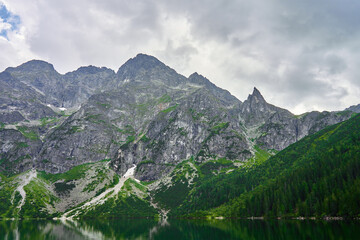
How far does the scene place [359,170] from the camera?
127 meters

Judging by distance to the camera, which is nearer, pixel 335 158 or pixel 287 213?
pixel 287 213

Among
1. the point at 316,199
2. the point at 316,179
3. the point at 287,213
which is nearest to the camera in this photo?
the point at 316,199

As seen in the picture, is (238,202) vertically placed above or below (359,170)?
below

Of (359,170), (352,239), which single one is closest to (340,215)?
(359,170)

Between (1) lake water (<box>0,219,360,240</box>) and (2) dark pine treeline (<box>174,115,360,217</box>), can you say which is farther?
(2) dark pine treeline (<box>174,115,360,217</box>)

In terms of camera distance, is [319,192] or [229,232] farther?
[319,192]

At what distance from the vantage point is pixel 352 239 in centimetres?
4584

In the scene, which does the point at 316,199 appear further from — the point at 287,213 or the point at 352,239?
the point at 352,239

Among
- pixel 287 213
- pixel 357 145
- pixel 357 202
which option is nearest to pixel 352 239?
pixel 357 202

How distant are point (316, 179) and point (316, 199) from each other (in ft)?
93.4

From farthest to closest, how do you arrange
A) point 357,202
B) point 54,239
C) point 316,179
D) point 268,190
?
point 268,190 → point 316,179 → point 357,202 → point 54,239

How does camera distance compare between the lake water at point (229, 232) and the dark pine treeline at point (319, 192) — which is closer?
the lake water at point (229, 232)

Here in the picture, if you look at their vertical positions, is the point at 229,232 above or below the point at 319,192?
below

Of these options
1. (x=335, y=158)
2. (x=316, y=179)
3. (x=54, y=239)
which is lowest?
(x=54, y=239)
